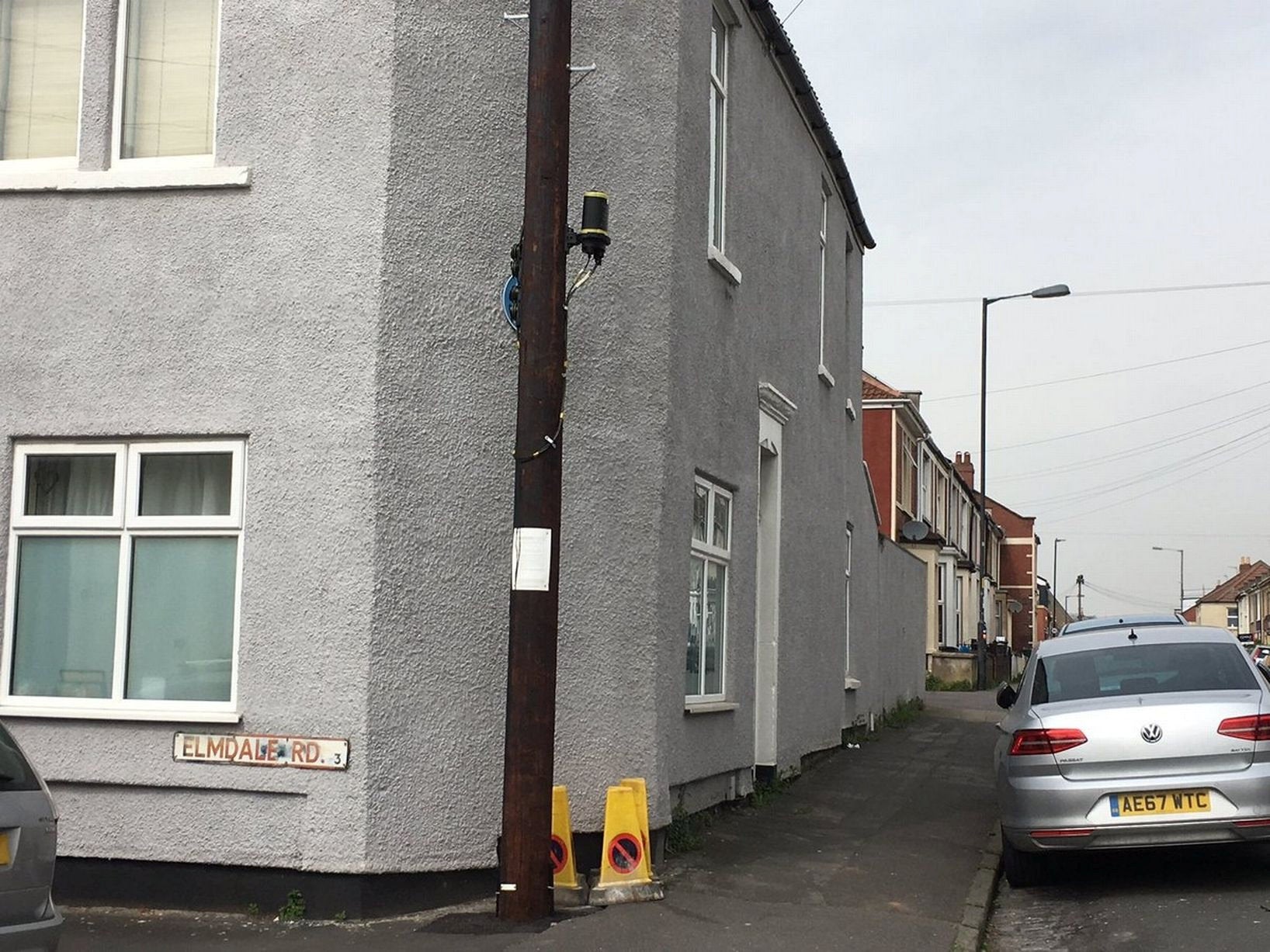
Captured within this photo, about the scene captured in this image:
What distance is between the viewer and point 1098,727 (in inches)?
346

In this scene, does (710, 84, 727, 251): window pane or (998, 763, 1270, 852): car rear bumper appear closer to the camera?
(998, 763, 1270, 852): car rear bumper

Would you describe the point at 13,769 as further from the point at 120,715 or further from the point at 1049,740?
the point at 1049,740

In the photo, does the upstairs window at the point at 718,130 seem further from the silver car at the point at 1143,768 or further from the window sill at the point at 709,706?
the silver car at the point at 1143,768

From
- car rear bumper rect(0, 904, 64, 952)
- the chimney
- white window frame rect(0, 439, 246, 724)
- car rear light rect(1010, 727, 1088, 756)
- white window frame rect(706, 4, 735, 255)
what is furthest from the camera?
the chimney

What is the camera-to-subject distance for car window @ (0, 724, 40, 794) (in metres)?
5.87

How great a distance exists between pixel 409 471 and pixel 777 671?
6060 mm

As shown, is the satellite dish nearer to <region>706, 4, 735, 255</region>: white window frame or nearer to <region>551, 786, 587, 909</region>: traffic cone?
<region>706, 4, 735, 255</region>: white window frame

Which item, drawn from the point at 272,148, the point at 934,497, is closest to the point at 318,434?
the point at 272,148

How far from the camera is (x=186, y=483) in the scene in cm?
876

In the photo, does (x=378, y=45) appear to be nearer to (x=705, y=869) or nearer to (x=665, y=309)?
(x=665, y=309)

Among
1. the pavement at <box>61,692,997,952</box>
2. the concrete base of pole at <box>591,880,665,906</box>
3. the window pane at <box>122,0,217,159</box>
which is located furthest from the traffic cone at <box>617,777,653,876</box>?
the window pane at <box>122,0,217,159</box>

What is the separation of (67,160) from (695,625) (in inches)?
206

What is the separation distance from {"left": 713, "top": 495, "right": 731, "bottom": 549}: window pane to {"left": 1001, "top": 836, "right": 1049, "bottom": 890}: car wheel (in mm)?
3184

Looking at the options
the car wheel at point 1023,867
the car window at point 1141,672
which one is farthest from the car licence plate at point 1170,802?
the car wheel at point 1023,867
